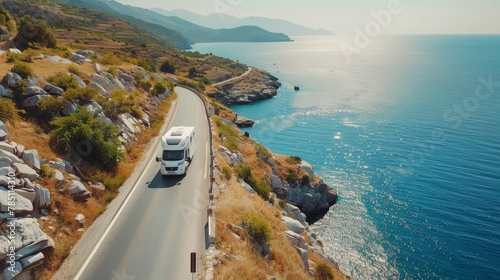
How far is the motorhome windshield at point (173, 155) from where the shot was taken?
76.5ft

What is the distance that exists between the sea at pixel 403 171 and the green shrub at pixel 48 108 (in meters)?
31.3

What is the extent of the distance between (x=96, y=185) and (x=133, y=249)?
7231 millimetres

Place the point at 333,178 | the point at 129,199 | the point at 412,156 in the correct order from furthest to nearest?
the point at 412,156, the point at 333,178, the point at 129,199

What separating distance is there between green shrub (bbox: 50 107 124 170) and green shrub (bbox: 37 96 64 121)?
106cm

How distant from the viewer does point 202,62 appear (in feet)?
492

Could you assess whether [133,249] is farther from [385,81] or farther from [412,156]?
[385,81]

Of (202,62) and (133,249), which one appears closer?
(133,249)

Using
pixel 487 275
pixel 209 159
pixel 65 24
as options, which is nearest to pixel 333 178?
pixel 487 275

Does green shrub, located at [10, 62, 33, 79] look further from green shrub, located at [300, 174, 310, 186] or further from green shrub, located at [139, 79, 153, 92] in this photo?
green shrub, located at [300, 174, 310, 186]

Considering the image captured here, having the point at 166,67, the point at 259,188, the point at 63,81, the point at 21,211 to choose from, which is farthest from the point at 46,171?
the point at 166,67

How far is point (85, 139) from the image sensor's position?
71.7 ft

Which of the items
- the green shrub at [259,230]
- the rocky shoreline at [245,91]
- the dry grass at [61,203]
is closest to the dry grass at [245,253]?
the green shrub at [259,230]

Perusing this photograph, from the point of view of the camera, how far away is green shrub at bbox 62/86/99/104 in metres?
24.6

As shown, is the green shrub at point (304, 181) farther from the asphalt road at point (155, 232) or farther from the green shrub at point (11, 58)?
the green shrub at point (11, 58)
